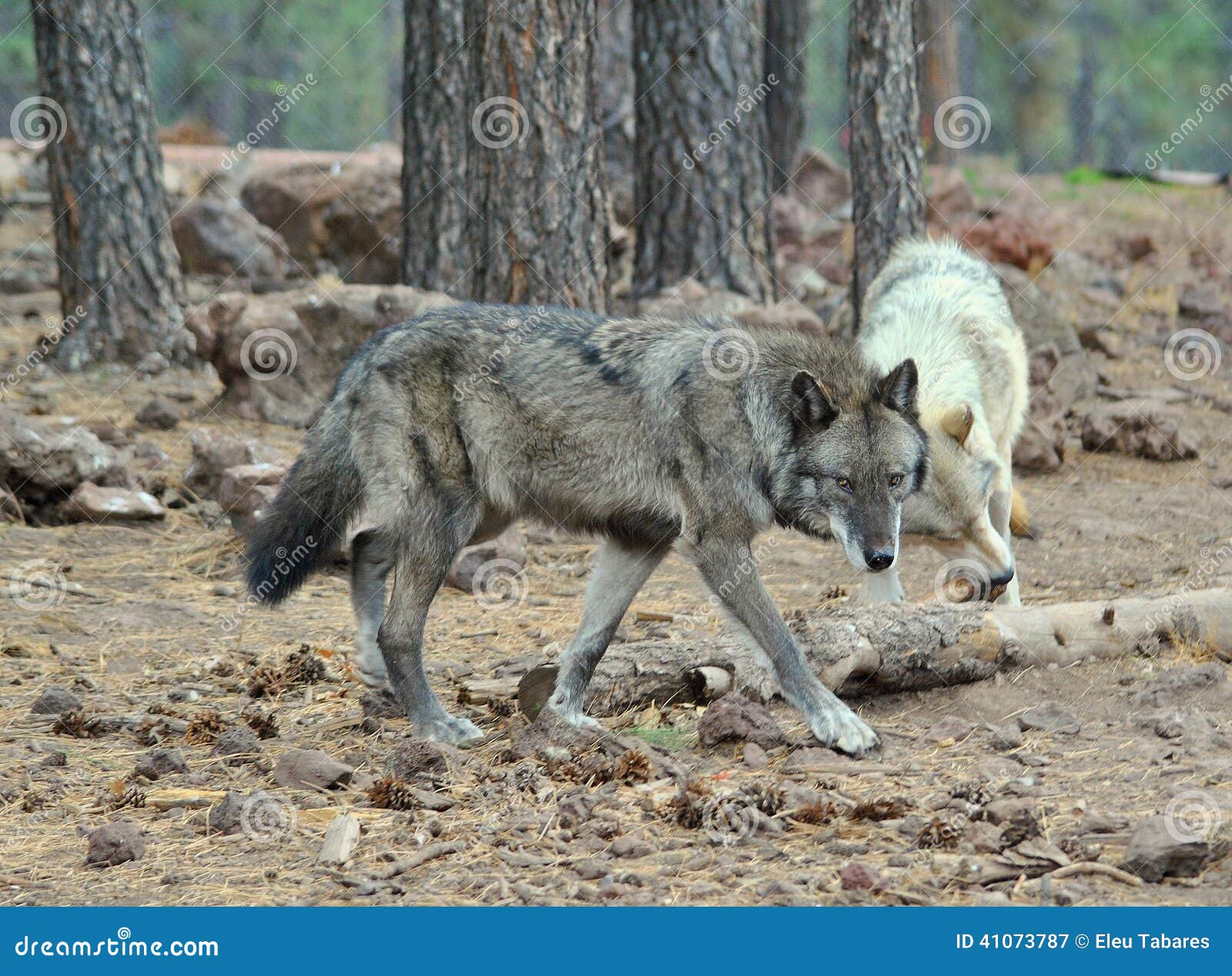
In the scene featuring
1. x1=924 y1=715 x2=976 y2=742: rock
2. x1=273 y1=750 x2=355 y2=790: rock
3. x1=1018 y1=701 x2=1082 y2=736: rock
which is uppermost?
x1=1018 y1=701 x2=1082 y2=736: rock

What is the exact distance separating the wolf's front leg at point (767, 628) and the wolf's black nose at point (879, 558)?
39 cm

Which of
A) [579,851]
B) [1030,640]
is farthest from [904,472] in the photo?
[579,851]

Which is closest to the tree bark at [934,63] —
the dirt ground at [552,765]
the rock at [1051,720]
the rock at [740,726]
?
the dirt ground at [552,765]

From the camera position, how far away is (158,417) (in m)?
9.39

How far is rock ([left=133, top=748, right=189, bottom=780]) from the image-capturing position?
4.60m

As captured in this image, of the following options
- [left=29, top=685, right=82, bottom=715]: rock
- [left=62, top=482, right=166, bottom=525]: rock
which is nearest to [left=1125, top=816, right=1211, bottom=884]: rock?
[left=29, top=685, right=82, bottom=715]: rock

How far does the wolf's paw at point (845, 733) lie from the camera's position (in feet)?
15.2

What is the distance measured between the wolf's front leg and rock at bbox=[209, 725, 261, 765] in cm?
176

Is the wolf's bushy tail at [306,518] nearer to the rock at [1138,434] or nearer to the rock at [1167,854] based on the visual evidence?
the rock at [1167,854]

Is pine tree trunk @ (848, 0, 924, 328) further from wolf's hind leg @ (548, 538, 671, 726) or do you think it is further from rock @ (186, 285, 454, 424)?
wolf's hind leg @ (548, 538, 671, 726)

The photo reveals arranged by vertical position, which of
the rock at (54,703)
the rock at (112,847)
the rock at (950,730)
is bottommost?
the rock at (54,703)

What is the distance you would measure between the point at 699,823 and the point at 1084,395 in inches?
Answer: 305

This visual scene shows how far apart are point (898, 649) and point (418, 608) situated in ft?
6.05

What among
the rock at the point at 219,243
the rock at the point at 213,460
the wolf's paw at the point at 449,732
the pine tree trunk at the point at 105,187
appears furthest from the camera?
the rock at the point at 219,243
